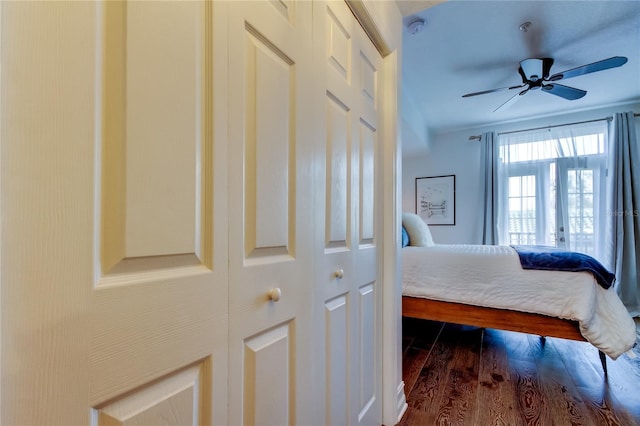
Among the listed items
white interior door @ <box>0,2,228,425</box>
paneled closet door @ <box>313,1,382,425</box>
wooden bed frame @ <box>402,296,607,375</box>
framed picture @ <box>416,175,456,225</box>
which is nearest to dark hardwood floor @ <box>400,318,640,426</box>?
wooden bed frame @ <box>402,296,607,375</box>

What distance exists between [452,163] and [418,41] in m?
2.62

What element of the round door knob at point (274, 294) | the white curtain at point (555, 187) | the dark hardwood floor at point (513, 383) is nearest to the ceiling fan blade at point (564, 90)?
the white curtain at point (555, 187)

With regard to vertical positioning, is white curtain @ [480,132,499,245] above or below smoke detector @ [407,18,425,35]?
below

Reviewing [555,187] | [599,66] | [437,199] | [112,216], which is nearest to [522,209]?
[555,187]

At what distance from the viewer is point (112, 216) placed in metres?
0.46

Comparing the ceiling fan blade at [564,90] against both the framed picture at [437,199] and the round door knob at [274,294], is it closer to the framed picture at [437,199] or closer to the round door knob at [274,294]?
the framed picture at [437,199]

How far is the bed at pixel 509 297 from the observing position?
197 centimetres

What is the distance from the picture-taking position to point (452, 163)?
4781mm

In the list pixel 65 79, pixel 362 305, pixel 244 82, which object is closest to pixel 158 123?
pixel 65 79

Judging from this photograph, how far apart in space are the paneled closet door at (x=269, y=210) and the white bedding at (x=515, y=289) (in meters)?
1.81

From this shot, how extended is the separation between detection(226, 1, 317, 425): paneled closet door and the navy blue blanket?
2.02m

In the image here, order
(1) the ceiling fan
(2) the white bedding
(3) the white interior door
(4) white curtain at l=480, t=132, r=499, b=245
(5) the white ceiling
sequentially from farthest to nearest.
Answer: (4) white curtain at l=480, t=132, r=499, b=245 → (1) the ceiling fan → (5) the white ceiling → (2) the white bedding → (3) the white interior door

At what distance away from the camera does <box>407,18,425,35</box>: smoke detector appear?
2297 mm

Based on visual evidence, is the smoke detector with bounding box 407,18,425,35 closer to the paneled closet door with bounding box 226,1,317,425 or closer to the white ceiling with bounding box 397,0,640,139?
the white ceiling with bounding box 397,0,640,139
